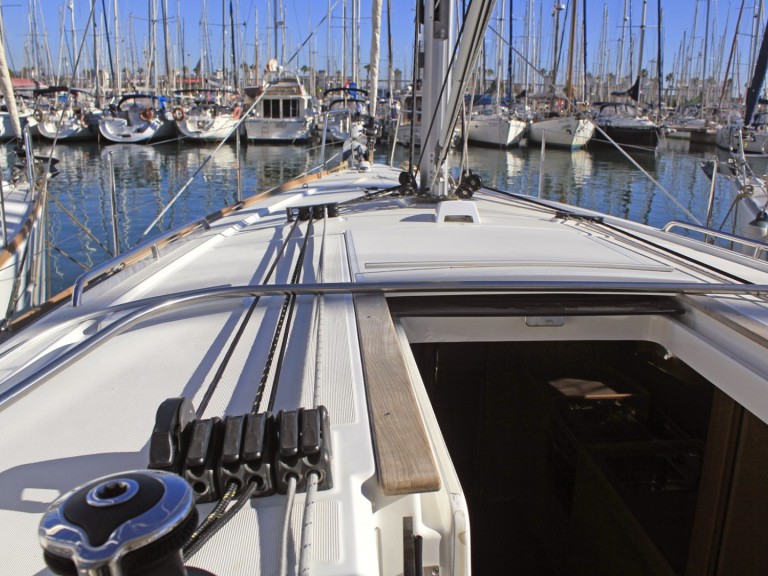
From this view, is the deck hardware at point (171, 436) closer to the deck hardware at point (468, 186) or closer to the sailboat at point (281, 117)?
the deck hardware at point (468, 186)

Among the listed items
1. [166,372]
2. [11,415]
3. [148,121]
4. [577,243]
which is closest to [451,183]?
[577,243]

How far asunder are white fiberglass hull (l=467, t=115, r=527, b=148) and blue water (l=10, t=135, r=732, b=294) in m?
0.55

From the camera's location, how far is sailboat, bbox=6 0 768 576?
0.99 metres

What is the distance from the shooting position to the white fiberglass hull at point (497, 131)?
26891mm

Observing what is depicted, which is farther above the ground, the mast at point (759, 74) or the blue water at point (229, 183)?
the mast at point (759, 74)

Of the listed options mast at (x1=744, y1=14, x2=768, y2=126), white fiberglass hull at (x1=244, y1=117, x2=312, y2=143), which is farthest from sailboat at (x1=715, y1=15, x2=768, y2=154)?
white fiberglass hull at (x1=244, y1=117, x2=312, y2=143)

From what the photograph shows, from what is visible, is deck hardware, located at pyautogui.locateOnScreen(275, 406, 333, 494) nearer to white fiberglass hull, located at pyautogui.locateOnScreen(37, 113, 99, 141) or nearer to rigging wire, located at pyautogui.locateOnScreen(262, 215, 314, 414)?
rigging wire, located at pyautogui.locateOnScreen(262, 215, 314, 414)

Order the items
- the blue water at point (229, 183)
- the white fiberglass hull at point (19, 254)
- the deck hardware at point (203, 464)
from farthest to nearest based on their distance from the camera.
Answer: the blue water at point (229, 183)
the white fiberglass hull at point (19, 254)
the deck hardware at point (203, 464)

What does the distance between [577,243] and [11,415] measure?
84.2 inches

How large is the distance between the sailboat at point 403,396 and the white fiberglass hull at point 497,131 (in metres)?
24.0

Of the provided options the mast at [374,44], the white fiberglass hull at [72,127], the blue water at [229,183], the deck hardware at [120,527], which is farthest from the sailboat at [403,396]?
the white fiberglass hull at [72,127]

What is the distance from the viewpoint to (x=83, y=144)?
2703 cm

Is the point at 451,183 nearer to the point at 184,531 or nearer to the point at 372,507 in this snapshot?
the point at 372,507

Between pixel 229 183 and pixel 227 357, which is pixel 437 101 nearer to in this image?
pixel 227 357
